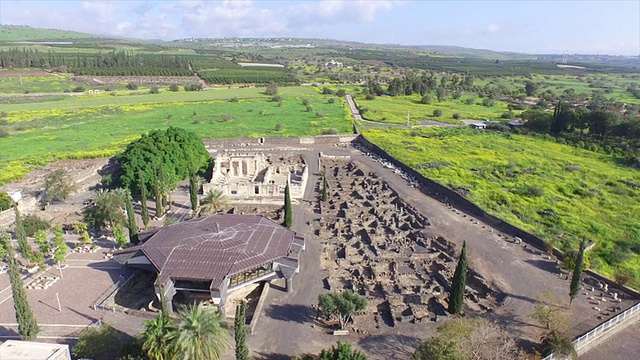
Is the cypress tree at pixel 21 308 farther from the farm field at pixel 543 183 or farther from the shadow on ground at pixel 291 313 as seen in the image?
the farm field at pixel 543 183

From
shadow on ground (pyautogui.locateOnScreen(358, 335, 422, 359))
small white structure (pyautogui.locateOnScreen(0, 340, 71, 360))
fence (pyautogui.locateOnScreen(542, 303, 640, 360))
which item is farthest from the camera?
fence (pyautogui.locateOnScreen(542, 303, 640, 360))

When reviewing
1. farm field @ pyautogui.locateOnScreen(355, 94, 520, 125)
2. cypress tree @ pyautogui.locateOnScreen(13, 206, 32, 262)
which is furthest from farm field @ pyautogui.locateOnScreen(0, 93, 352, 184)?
cypress tree @ pyautogui.locateOnScreen(13, 206, 32, 262)

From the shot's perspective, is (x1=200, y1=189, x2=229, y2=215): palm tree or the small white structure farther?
(x1=200, y1=189, x2=229, y2=215): palm tree

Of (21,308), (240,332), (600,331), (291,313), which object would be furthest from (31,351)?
(600,331)

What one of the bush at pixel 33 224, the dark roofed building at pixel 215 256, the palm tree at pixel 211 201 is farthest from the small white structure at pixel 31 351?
the palm tree at pixel 211 201

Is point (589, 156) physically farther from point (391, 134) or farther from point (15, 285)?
point (15, 285)

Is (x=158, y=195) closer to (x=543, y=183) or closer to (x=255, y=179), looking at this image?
(x=255, y=179)

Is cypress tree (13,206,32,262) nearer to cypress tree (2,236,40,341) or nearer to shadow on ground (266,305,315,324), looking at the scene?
cypress tree (2,236,40,341)
